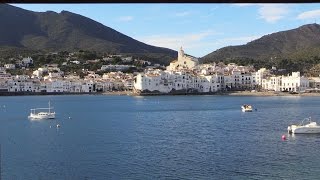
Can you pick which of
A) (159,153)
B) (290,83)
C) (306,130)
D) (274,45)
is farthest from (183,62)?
(159,153)

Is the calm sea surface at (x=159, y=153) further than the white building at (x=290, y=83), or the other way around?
the white building at (x=290, y=83)

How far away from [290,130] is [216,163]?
546cm

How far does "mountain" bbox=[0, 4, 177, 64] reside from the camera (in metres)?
74.4

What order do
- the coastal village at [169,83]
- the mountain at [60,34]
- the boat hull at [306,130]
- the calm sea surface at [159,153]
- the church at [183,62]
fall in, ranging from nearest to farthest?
the calm sea surface at [159,153] → the boat hull at [306,130] → the coastal village at [169,83] → the church at [183,62] → the mountain at [60,34]

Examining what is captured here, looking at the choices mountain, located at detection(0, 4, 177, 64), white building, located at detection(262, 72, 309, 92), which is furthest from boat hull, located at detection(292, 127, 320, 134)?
mountain, located at detection(0, 4, 177, 64)

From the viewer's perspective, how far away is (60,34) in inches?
3110

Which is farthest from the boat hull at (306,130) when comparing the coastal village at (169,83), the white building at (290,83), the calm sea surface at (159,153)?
the white building at (290,83)

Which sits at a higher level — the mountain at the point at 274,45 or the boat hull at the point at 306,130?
the mountain at the point at 274,45

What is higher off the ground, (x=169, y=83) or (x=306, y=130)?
(x=169, y=83)

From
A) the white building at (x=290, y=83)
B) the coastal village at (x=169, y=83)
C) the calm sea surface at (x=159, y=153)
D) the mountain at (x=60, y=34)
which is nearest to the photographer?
the calm sea surface at (x=159, y=153)

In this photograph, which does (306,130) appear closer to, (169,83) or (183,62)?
(169,83)

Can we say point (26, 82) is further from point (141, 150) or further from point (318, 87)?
point (141, 150)

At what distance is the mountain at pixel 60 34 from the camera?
244 feet

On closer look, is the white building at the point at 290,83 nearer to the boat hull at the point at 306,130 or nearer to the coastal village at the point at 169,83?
the coastal village at the point at 169,83
